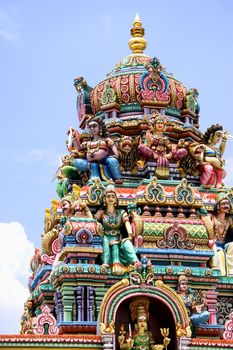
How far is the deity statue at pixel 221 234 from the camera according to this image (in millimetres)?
33219

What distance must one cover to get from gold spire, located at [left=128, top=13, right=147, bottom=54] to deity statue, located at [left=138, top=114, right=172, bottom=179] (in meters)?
4.69

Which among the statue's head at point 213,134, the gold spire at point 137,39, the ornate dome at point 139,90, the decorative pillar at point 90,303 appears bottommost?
the decorative pillar at point 90,303

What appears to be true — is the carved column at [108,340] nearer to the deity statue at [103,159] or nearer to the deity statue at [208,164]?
the deity statue at [103,159]

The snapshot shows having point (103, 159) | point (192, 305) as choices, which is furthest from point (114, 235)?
point (192, 305)

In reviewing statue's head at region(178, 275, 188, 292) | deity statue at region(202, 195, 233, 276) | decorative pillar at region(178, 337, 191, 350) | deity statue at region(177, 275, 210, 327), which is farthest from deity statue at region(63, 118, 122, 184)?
decorative pillar at region(178, 337, 191, 350)

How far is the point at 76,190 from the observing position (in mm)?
34125

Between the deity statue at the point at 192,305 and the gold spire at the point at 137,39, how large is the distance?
1037 centimetres

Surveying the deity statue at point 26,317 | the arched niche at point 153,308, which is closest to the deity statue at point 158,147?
the deity statue at point 26,317

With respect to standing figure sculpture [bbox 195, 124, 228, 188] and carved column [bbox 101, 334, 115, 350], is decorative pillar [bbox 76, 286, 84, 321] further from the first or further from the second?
standing figure sculpture [bbox 195, 124, 228, 188]

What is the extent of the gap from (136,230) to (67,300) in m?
3.08

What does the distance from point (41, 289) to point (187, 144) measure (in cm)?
654

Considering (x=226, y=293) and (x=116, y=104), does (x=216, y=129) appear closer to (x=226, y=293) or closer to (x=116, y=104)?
(x=116, y=104)

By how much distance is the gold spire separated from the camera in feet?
128

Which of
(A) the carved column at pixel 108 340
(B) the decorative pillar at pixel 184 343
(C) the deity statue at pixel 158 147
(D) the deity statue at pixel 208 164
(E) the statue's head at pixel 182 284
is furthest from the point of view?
(D) the deity statue at pixel 208 164
